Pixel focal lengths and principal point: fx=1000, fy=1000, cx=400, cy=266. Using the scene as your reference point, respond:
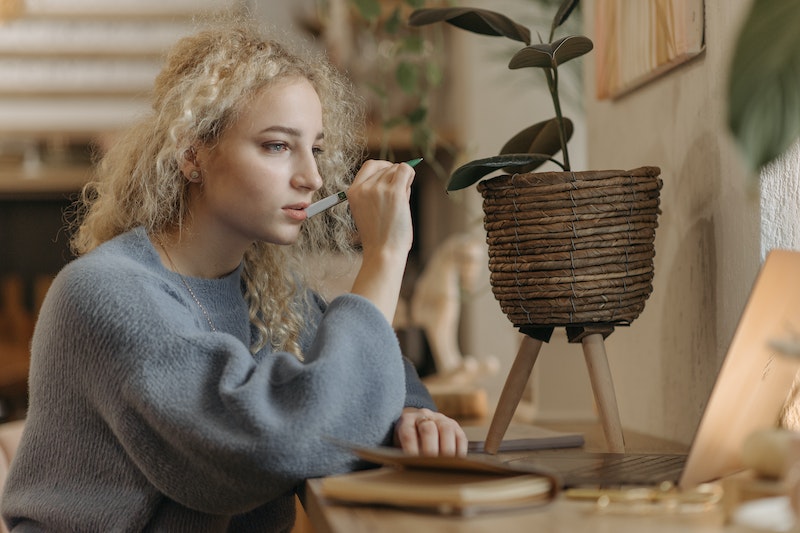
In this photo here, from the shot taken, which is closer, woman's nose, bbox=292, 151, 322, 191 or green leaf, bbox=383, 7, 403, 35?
woman's nose, bbox=292, 151, 322, 191

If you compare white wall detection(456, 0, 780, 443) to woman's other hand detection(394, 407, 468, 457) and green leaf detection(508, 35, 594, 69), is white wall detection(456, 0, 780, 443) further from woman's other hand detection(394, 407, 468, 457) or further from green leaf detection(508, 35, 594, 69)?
woman's other hand detection(394, 407, 468, 457)

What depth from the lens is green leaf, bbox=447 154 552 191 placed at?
96 cm

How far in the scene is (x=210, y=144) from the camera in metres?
1.10

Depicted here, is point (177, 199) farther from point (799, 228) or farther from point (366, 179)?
point (799, 228)

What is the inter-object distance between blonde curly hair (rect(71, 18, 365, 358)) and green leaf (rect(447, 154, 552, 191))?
0.25 metres

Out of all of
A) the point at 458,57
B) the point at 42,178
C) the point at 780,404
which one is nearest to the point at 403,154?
the point at 458,57

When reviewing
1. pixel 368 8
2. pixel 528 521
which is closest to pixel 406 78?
pixel 368 8

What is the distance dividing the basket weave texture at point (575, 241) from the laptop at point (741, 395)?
0.16 metres

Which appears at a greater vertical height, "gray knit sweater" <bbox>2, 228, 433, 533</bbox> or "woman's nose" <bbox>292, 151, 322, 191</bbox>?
"woman's nose" <bbox>292, 151, 322, 191</bbox>

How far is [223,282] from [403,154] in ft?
13.3

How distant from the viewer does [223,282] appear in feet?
3.78

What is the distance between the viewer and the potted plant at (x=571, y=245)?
93cm

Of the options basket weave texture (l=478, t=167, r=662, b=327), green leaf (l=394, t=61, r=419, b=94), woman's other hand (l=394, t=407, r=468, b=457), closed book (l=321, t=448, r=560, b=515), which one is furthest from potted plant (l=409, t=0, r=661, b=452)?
green leaf (l=394, t=61, r=419, b=94)

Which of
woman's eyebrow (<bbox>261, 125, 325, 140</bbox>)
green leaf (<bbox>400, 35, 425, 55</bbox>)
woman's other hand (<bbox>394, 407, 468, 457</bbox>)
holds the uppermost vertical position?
green leaf (<bbox>400, 35, 425, 55</bbox>)
